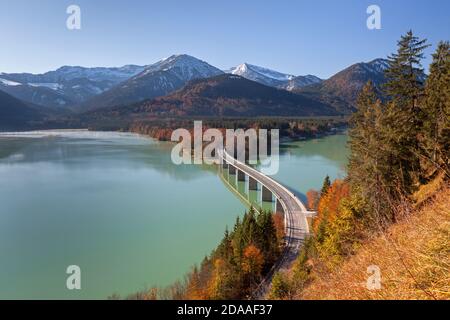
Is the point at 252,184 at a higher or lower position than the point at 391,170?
lower

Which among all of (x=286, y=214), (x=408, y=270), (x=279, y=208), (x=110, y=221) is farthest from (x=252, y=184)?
(x=408, y=270)

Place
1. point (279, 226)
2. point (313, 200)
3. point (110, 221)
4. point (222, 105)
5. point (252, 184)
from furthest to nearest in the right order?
1. point (222, 105)
2. point (252, 184)
3. point (313, 200)
4. point (110, 221)
5. point (279, 226)

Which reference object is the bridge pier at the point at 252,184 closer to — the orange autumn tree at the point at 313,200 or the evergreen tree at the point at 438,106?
the orange autumn tree at the point at 313,200

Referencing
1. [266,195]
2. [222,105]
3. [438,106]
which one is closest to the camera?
[438,106]

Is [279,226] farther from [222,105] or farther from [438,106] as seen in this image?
[222,105]

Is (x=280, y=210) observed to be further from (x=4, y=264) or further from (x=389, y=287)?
(x=389, y=287)

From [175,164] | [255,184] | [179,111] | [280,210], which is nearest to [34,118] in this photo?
[179,111]
